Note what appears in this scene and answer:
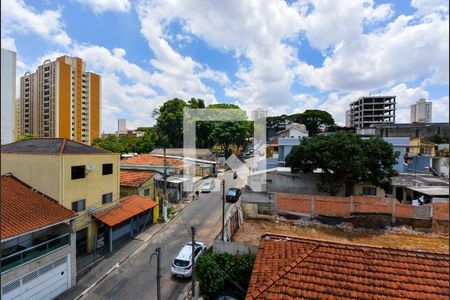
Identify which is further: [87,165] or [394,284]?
[87,165]

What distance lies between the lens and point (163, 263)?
12.4 metres

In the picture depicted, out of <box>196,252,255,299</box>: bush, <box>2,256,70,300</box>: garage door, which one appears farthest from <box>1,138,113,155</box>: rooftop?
<box>196,252,255,299</box>: bush

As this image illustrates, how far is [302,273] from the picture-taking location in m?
6.03

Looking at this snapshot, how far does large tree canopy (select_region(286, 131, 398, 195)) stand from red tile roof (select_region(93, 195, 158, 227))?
38.9ft

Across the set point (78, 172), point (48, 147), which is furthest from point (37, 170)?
point (78, 172)

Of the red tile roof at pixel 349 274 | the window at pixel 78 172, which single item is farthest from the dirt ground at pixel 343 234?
the window at pixel 78 172

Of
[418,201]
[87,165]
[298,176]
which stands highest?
[87,165]

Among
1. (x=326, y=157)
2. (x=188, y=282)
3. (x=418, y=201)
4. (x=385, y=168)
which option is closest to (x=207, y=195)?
(x=326, y=157)

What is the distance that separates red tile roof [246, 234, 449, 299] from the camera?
535 cm

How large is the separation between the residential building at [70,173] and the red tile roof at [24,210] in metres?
0.55

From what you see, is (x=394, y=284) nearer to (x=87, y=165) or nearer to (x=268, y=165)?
(x=87, y=165)

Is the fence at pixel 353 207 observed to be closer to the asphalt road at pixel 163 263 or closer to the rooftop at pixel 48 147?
the asphalt road at pixel 163 263

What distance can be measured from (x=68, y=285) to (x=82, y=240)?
2.92 metres

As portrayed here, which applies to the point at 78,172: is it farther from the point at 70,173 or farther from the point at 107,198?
the point at 107,198
